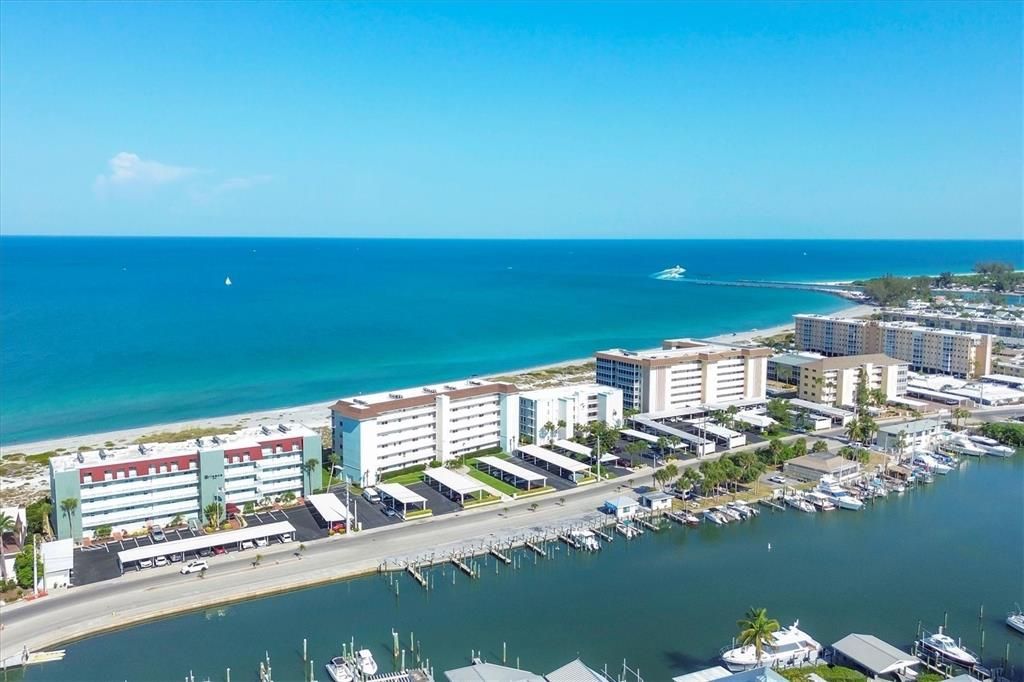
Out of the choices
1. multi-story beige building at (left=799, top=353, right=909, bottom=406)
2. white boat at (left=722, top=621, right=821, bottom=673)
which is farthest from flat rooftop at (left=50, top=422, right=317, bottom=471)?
multi-story beige building at (left=799, top=353, right=909, bottom=406)

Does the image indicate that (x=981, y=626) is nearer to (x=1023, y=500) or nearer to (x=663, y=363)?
(x=1023, y=500)

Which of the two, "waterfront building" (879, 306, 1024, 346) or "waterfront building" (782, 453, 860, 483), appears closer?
"waterfront building" (782, 453, 860, 483)

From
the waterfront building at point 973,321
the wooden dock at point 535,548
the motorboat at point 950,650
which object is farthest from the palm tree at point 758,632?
the waterfront building at point 973,321

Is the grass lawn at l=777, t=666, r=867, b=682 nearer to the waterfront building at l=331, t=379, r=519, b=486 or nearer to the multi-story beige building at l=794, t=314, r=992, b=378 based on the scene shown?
the waterfront building at l=331, t=379, r=519, b=486

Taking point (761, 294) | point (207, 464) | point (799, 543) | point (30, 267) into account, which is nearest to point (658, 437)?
point (799, 543)

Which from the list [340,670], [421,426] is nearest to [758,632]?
[340,670]

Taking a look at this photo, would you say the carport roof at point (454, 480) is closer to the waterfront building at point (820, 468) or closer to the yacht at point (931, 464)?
the waterfront building at point (820, 468)

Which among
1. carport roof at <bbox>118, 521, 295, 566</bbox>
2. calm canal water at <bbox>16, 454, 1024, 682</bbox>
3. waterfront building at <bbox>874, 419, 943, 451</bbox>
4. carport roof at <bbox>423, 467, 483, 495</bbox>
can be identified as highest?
waterfront building at <bbox>874, 419, 943, 451</bbox>

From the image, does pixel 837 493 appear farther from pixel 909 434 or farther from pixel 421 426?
pixel 421 426
